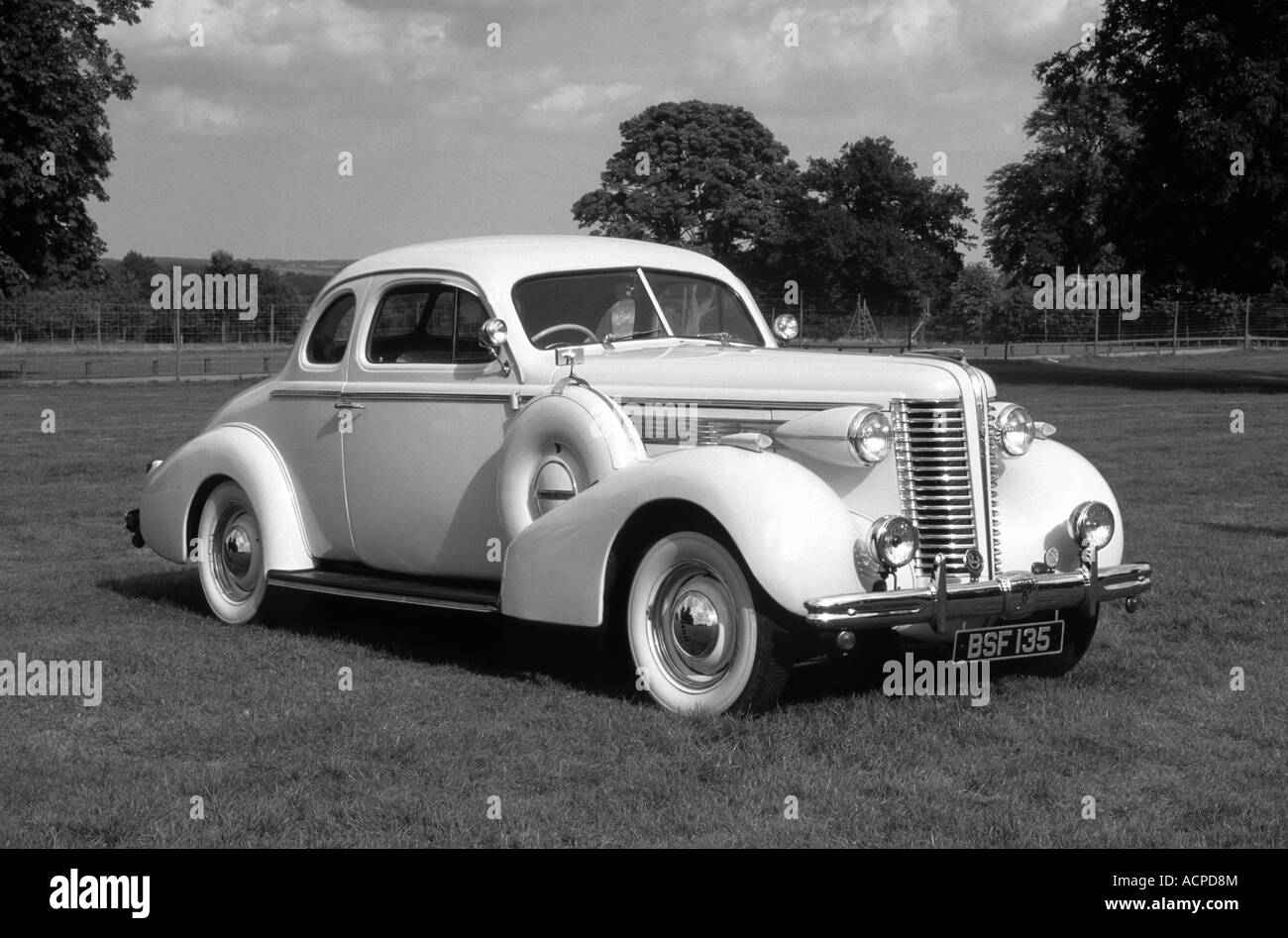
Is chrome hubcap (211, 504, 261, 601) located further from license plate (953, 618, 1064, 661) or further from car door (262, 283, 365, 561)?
license plate (953, 618, 1064, 661)

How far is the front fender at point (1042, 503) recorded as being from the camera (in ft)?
22.7

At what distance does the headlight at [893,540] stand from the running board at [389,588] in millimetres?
1911

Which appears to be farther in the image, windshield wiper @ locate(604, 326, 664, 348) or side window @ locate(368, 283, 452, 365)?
side window @ locate(368, 283, 452, 365)

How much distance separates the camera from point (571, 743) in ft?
20.1

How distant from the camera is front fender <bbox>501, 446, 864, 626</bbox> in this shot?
6086 millimetres

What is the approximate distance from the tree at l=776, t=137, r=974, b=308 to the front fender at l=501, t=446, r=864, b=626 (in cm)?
6676

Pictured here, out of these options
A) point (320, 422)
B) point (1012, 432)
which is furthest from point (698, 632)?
point (320, 422)

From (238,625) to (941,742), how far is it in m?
4.29

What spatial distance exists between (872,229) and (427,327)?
246 ft

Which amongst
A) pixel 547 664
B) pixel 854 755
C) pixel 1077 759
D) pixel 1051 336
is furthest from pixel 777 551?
pixel 1051 336

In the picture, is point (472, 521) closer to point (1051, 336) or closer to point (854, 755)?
point (854, 755)

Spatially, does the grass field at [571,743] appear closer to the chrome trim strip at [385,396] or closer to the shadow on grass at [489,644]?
the shadow on grass at [489,644]

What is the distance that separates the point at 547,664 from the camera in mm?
7664

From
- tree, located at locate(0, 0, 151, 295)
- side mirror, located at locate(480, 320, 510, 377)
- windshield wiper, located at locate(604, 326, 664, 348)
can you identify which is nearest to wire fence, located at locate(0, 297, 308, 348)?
tree, located at locate(0, 0, 151, 295)
